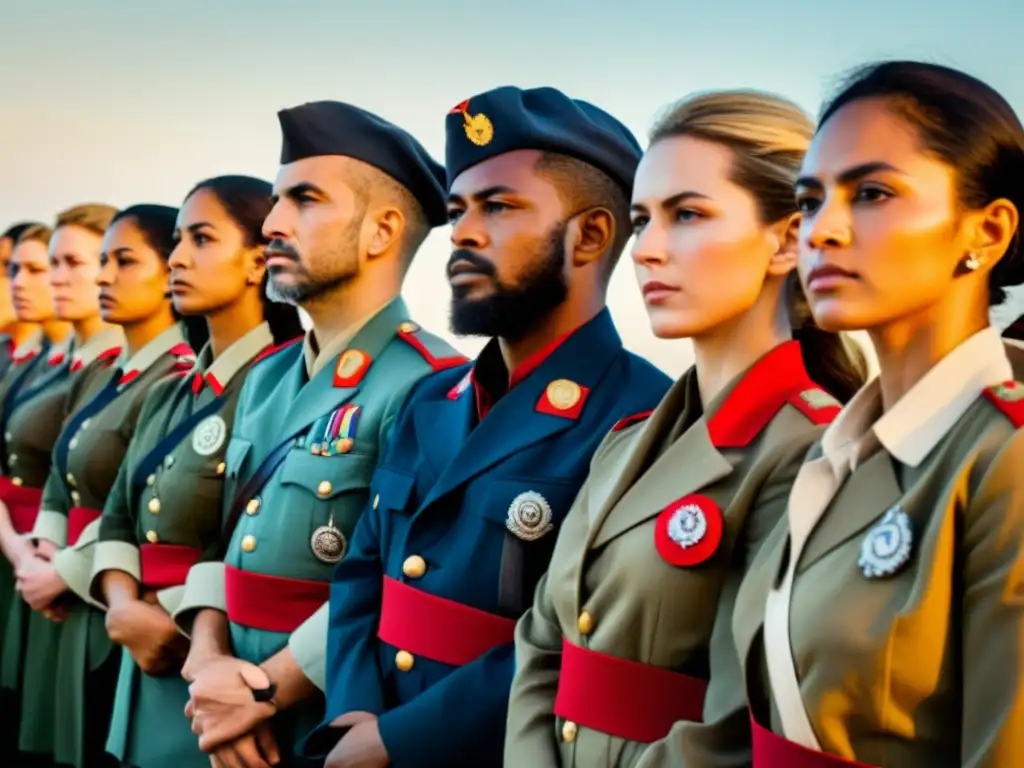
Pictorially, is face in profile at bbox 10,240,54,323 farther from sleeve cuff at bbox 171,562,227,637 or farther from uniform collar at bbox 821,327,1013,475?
uniform collar at bbox 821,327,1013,475

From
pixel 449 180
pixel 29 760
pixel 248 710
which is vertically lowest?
pixel 29 760

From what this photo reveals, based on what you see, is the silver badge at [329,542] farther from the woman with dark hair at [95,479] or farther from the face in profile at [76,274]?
the face in profile at [76,274]

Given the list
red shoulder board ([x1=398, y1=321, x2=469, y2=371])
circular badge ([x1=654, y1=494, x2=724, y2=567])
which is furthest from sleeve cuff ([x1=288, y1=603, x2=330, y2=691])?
circular badge ([x1=654, y1=494, x2=724, y2=567])

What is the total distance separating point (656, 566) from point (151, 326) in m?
Answer: 2.95

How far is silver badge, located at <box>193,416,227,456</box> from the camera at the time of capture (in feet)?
11.9

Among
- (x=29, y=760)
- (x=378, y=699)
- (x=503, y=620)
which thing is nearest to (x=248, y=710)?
(x=378, y=699)

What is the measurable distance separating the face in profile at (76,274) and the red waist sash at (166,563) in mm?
1815

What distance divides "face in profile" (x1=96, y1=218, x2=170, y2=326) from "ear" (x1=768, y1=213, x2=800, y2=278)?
2.82 m

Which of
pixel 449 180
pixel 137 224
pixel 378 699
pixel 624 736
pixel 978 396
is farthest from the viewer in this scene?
pixel 137 224

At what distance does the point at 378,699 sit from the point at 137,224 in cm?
240

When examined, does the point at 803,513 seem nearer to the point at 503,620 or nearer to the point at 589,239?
the point at 503,620

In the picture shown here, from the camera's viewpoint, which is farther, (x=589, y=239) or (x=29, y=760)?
(x=29, y=760)

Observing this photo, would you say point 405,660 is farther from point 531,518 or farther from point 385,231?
point 385,231

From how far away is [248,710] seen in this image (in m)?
2.98
